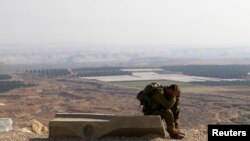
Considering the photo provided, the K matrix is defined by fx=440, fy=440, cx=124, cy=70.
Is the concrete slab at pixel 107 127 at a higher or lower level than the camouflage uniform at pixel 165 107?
lower

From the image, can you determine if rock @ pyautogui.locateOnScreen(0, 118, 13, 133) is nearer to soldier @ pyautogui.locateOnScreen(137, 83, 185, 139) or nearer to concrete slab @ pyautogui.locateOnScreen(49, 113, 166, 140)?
concrete slab @ pyautogui.locateOnScreen(49, 113, 166, 140)

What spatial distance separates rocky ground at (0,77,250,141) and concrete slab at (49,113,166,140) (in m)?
31.4

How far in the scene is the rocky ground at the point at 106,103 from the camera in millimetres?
54500

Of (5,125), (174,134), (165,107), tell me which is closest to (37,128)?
(5,125)

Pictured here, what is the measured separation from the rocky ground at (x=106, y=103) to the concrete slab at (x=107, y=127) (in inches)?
1236

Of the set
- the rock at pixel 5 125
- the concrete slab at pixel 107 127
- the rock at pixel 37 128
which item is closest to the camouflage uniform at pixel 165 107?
the concrete slab at pixel 107 127

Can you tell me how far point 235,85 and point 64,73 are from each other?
5831 centimetres

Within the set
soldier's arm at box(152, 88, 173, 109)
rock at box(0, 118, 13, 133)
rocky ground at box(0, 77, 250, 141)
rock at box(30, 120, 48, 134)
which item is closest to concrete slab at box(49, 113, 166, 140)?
soldier's arm at box(152, 88, 173, 109)

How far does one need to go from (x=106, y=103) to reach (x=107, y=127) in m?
59.5

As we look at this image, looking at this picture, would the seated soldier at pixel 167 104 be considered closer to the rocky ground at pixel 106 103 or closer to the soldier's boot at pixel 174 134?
the soldier's boot at pixel 174 134

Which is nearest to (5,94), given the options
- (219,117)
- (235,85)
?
(219,117)

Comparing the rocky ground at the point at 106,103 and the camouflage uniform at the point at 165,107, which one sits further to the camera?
the rocky ground at the point at 106,103

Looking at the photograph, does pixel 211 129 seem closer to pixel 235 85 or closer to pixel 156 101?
pixel 156 101

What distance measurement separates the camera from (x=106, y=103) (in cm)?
7138
